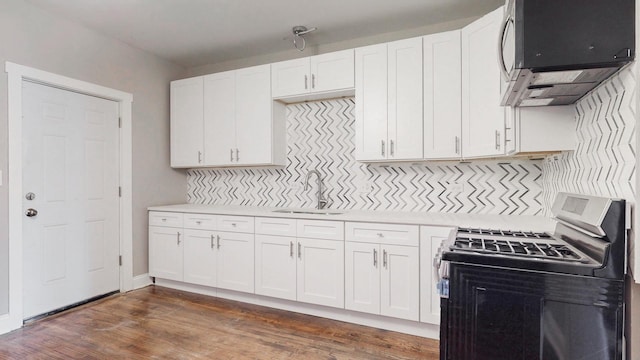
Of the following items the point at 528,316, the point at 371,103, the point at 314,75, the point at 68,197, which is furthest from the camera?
the point at 314,75

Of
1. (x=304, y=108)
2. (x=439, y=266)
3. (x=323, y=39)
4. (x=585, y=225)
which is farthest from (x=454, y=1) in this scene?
(x=439, y=266)

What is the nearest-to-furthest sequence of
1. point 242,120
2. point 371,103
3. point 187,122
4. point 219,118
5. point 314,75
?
point 371,103
point 314,75
point 242,120
point 219,118
point 187,122

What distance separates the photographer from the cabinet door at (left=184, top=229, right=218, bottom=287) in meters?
3.26

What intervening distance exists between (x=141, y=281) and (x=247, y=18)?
2877mm

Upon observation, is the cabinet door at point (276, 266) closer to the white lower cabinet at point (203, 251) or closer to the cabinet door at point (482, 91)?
the white lower cabinet at point (203, 251)

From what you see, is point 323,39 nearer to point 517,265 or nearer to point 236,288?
point 236,288

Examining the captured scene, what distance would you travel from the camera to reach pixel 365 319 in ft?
8.80

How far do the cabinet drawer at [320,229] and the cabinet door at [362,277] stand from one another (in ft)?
0.40

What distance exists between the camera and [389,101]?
2.84m

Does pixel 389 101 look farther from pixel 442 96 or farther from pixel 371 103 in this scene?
pixel 442 96

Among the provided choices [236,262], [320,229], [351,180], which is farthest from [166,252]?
[351,180]

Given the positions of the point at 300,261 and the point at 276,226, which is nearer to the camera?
the point at 300,261

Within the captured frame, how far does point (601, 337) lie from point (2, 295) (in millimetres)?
3630

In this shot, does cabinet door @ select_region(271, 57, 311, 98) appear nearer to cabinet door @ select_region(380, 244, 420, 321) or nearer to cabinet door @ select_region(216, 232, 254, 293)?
cabinet door @ select_region(216, 232, 254, 293)
